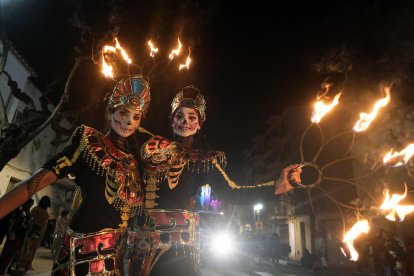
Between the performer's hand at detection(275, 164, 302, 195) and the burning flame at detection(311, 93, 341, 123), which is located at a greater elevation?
the burning flame at detection(311, 93, 341, 123)

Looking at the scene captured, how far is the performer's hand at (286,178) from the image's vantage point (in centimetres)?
364

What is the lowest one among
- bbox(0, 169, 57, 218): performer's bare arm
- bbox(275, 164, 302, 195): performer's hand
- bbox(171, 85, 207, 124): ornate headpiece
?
bbox(0, 169, 57, 218): performer's bare arm

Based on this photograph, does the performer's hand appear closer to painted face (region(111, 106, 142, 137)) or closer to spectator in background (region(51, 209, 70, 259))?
painted face (region(111, 106, 142, 137))

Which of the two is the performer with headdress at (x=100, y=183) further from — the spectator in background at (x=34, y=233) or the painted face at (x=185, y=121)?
the spectator in background at (x=34, y=233)

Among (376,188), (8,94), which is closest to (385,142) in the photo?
(376,188)

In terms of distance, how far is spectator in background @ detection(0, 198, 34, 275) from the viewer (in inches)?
362

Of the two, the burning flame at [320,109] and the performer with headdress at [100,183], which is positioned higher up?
the burning flame at [320,109]

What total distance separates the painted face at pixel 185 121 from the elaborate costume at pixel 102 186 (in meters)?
0.52

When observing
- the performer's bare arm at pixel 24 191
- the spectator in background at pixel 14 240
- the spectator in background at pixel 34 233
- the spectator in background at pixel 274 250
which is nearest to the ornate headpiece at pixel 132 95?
the performer's bare arm at pixel 24 191

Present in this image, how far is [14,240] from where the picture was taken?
30.6ft

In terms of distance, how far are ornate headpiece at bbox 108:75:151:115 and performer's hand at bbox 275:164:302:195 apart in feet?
5.94

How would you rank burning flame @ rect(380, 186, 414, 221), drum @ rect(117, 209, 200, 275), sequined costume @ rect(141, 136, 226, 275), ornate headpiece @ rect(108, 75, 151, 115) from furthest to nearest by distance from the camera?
burning flame @ rect(380, 186, 414, 221) < ornate headpiece @ rect(108, 75, 151, 115) < sequined costume @ rect(141, 136, 226, 275) < drum @ rect(117, 209, 200, 275)

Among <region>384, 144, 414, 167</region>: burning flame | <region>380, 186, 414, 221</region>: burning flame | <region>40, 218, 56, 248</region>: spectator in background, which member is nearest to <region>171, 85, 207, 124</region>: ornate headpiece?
<region>384, 144, 414, 167</region>: burning flame

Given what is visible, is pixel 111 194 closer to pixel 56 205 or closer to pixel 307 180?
pixel 307 180
